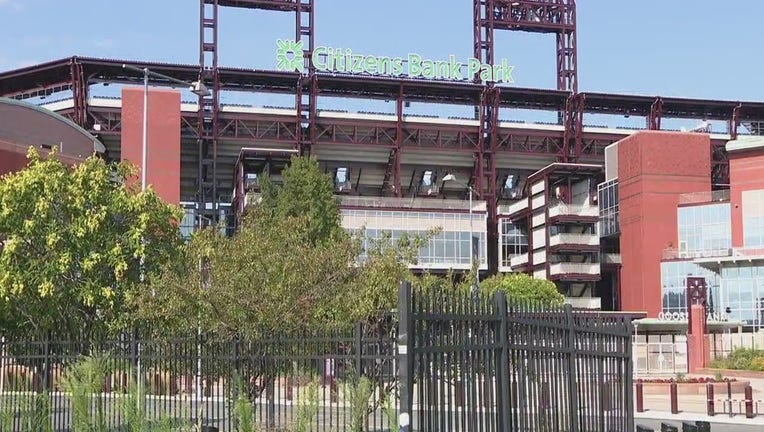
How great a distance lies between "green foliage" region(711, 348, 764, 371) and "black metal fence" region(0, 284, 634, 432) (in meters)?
34.6

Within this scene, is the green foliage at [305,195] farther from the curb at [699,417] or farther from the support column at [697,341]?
the curb at [699,417]

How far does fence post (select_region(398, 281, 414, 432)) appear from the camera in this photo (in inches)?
276

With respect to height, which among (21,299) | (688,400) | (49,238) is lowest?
(688,400)

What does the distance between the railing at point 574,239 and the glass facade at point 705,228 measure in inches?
334

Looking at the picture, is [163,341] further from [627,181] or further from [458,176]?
[458,176]

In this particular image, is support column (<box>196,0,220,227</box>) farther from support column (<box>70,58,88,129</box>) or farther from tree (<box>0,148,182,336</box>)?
tree (<box>0,148,182,336</box>)

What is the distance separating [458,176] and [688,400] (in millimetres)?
62773

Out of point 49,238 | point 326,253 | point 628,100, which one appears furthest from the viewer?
point 628,100

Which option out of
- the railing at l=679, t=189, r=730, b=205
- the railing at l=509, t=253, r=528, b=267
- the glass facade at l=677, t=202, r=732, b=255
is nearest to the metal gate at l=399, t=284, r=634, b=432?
the glass facade at l=677, t=202, r=732, b=255

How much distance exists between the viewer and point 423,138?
8881 cm

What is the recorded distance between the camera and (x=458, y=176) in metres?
92.6

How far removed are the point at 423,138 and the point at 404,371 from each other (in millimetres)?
82254

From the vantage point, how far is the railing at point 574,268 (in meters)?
81.8

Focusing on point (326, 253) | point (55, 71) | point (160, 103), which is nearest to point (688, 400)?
point (326, 253)
